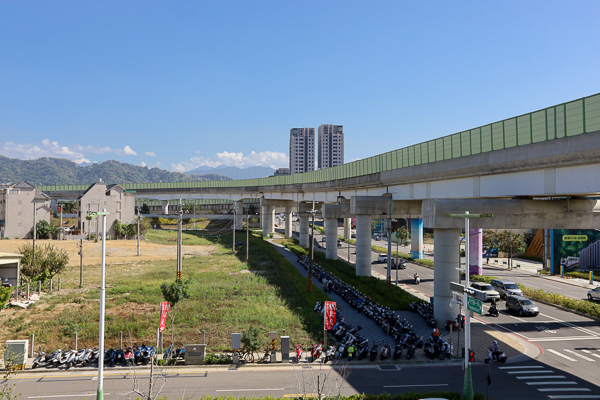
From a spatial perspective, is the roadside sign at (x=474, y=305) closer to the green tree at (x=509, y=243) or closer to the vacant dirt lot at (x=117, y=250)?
the vacant dirt lot at (x=117, y=250)

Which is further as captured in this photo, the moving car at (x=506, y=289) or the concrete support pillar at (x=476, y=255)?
the concrete support pillar at (x=476, y=255)

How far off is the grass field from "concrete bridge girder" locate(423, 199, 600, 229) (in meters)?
10.8

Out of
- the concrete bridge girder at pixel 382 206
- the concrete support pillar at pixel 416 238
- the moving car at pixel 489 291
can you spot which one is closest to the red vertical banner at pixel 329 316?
the moving car at pixel 489 291

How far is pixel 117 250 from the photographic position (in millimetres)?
66688


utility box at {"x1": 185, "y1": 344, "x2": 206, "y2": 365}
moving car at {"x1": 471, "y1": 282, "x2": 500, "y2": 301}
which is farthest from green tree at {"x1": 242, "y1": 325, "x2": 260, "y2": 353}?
moving car at {"x1": 471, "y1": 282, "x2": 500, "y2": 301}

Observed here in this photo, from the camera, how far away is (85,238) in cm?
7506

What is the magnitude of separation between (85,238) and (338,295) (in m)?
59.1

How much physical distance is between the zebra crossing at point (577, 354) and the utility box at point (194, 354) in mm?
19674

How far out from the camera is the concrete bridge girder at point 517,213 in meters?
25.0

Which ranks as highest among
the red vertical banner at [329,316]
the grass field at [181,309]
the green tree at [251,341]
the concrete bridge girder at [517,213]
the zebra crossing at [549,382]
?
the concrete bridge girder at [517,213]

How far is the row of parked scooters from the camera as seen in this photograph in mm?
19250

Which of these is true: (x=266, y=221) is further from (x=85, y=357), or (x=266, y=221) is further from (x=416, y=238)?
(x=85, y=357)

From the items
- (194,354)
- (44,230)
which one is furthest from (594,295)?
(44,230)

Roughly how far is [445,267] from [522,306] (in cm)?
926
